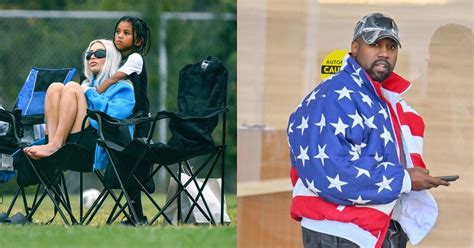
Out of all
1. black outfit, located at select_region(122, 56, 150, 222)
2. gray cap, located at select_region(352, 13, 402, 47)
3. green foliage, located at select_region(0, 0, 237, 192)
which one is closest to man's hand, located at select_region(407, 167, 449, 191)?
gray cap, located at select_region(352, 13, 402, 47)

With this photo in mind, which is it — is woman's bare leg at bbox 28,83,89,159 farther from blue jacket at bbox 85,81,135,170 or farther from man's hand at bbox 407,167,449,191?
man's hand at bbox 407,167,449,191

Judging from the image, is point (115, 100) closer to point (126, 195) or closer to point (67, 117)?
point (67, 117)

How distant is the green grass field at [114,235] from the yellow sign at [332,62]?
51.9 inches

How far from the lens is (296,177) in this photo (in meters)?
4.42

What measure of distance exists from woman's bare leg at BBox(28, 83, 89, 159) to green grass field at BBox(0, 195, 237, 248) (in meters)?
0.37

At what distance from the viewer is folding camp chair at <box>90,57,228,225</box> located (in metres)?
6.99

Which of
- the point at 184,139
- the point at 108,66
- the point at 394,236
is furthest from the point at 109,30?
the point at 394,236

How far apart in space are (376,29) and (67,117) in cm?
315

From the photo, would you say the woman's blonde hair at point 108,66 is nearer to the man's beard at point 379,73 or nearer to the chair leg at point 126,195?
the chair leg at point 126,195

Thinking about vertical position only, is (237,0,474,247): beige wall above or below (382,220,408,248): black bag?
above

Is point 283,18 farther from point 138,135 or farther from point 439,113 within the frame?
point 138,135

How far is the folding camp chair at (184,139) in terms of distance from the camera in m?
6.99

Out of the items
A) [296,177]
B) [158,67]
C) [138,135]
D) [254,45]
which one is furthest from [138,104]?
[158,67]

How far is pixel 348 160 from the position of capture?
4105 mm
